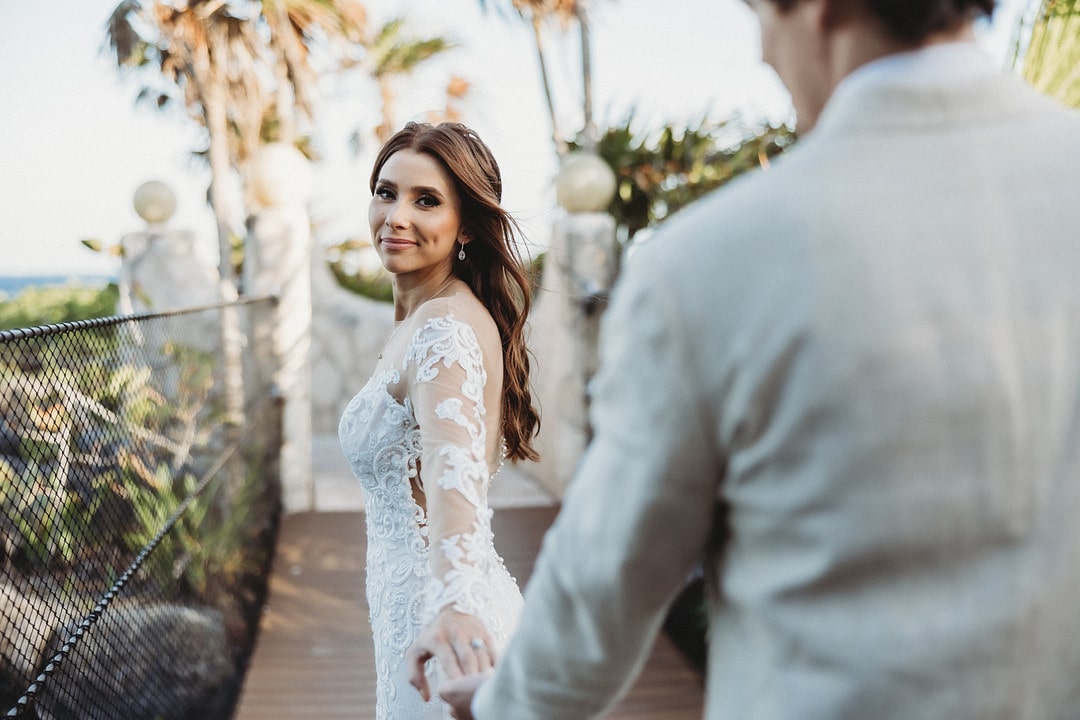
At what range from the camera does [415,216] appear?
6.83 ft

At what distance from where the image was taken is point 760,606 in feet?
2.64

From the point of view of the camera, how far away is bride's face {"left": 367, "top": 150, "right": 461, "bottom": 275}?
2.07m

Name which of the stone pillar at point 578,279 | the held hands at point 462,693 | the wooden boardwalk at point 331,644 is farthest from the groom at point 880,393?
the stone pillar at point 578,279

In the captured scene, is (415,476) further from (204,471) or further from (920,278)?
(204,471)

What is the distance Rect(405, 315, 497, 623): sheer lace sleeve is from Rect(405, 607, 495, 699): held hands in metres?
0.03

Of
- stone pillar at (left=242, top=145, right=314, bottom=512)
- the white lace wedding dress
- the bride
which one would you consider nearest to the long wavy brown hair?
the bride

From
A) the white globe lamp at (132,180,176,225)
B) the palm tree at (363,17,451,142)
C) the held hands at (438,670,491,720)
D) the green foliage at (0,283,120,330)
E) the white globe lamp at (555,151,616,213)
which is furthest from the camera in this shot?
the palm tree at (363,17,451,142)

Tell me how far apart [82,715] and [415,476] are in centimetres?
170

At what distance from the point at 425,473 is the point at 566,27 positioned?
1160 centimetres

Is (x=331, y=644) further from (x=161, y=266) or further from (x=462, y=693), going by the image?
(x=462, y=693)

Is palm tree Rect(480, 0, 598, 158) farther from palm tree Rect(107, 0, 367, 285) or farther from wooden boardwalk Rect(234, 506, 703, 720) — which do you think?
wooden boardwalk Rect(234, 506, 703, 720)

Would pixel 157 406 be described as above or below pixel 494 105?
below

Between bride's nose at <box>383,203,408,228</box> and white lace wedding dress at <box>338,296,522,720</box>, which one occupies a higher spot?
bride's nose at <box>383,203,408,228</box>

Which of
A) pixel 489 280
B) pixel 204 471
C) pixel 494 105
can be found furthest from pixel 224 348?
pixel 494 105
